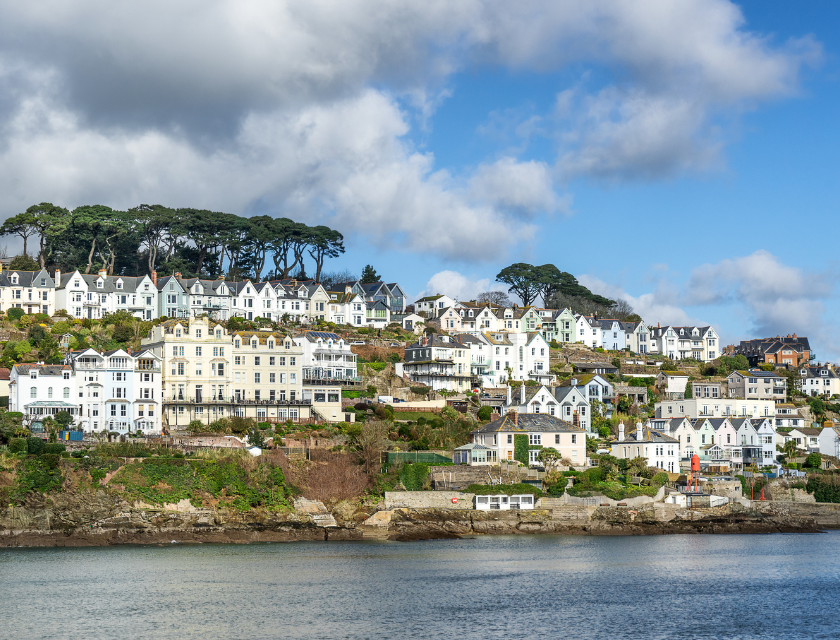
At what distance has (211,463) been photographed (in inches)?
2702

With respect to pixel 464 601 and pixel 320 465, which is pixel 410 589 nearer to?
pixel 464 601

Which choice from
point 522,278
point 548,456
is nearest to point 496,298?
point 522,278

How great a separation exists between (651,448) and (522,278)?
50940mm

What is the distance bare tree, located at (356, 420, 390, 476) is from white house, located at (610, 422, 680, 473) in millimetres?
20976

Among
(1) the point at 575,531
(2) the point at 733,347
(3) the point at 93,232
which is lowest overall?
(1) the point at 575,531

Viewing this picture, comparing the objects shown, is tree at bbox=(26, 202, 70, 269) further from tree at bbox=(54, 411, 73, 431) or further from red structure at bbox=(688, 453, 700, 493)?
red structure at bbox=(688, 453, 700, 493)

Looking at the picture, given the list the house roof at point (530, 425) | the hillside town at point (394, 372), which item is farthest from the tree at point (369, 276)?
the house roof at point (530, 425)

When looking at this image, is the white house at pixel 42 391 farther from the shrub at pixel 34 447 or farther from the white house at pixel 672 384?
the white house at pixel 672 384

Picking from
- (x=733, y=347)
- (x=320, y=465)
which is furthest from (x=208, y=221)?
(x=733, y=347)

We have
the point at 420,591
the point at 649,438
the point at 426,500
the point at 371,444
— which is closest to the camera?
the point at 420,591

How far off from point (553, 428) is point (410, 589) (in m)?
34.1

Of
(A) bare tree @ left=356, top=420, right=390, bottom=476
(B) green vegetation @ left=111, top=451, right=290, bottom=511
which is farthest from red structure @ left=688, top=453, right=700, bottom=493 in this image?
(B) green vegetation @ left=111, top=451, right=290, bottom=511

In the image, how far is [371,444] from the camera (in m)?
71.7

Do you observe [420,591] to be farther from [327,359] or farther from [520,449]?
[327,359]
